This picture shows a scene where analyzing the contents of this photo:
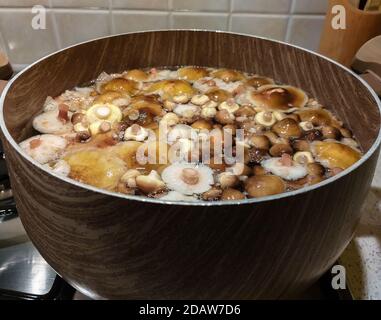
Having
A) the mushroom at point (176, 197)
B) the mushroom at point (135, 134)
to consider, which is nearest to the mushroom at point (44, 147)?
the mushroom at point (135, 134)

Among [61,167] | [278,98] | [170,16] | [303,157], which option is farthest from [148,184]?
[170,16]

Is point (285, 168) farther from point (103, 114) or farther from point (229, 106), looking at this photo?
point (103, 114)

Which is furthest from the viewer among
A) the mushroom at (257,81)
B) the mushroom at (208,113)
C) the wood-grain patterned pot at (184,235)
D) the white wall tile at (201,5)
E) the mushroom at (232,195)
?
the white wall tile at (201,5)

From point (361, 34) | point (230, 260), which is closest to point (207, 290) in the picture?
point (230, 260)

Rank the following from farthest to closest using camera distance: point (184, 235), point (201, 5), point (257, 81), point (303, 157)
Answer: point (201, 5)
point (257, 81)
point (303, 157)
point (184, 235)

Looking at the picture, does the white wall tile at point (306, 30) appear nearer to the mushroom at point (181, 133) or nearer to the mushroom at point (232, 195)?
the mushroom at point (181, 133)

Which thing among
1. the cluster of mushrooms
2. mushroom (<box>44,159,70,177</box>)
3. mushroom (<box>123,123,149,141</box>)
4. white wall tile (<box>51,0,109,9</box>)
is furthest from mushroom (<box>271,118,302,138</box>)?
white wall tile (<box>51,0,109,9</box>)

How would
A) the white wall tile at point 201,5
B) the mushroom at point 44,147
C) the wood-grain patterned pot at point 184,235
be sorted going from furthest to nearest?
the white wall tile at point 201,5, the mushroom at point 44,147, the wood-grain patterned pot at point 184,235

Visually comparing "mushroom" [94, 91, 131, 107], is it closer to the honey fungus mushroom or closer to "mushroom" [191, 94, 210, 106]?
"mushroom" [191, 94, 210, 106]
